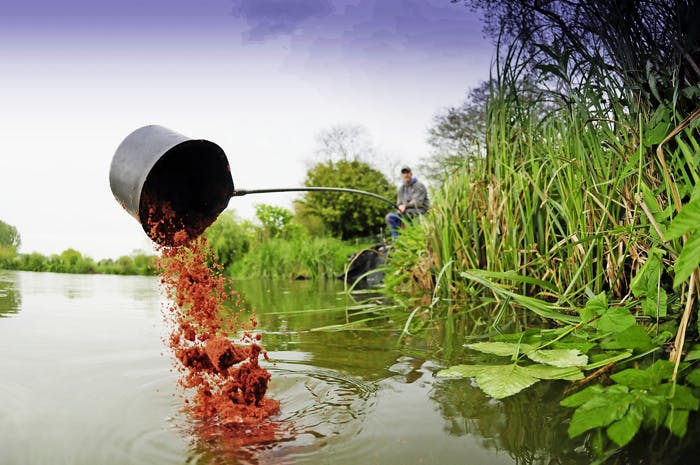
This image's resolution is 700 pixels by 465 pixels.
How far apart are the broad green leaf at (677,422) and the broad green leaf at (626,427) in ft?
0.29

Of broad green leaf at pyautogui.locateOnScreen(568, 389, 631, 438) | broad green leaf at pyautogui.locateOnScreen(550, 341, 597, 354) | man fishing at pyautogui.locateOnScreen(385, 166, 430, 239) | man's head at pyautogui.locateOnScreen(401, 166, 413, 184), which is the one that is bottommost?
broad green leaf at pyautogui.locateOnScreen(568, 389, 631, 438)

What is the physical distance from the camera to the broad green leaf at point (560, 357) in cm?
133

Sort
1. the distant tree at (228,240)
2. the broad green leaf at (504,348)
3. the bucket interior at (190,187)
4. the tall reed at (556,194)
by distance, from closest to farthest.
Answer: the broad green leaf at (504,348), the tall reed at (556,194), the bucket interior at (190,187), the distant tree at (228,240)

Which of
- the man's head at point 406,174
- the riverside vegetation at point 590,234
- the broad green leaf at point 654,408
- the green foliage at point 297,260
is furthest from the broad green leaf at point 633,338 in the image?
the green foliage at point 297,260

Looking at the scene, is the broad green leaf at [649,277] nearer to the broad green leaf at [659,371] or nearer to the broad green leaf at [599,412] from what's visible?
the broad green leaf at [659,371]

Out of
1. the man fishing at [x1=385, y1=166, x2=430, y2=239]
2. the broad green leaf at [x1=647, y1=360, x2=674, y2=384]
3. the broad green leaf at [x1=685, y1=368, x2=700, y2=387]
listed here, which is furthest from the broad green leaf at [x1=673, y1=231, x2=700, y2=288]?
the man fishing at [x1=385, y1=166, x2=430, y2=239]

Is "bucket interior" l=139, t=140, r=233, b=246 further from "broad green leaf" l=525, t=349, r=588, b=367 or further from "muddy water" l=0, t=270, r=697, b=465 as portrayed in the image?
"broad green leaf" l=525, t=349, r=588, b=367

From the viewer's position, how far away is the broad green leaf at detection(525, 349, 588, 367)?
1325 millimetres

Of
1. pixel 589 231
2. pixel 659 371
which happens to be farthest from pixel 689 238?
pixel 589 231

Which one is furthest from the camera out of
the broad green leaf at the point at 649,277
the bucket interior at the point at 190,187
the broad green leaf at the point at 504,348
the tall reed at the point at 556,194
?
the bucket interior at the point at 190,187

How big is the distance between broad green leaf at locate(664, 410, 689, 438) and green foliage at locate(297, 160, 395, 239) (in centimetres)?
1927

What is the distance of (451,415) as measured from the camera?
1.27m

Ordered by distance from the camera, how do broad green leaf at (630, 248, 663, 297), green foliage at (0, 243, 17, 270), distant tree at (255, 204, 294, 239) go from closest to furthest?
broad green leaf at (630, 248, 663, 297) < green foliage at (0, 243, 17, 270) < distant tree at (255, 204, 294, 239)

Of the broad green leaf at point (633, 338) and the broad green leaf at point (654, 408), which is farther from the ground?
the broad green leaf at point (633, 338)
